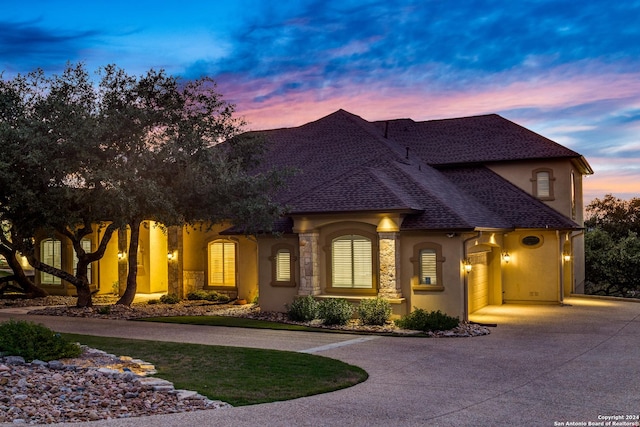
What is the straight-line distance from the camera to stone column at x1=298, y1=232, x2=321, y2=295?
21156 mm

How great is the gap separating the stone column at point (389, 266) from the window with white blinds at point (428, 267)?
0.84 m

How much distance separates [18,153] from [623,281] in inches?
1109

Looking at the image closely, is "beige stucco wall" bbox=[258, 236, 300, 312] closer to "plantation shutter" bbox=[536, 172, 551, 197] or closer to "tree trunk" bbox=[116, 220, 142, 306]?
"tree trunk" bbox=[116, 220, 142, 306]

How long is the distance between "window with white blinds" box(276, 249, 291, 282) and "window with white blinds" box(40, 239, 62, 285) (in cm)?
1446

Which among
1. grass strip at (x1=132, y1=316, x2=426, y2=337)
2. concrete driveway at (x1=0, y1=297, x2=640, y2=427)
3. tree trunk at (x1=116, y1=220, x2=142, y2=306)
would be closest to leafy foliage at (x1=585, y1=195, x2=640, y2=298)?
concrete driveway at (x1=0, y1=297, x2=640, y2=427)

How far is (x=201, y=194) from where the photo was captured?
822 inches

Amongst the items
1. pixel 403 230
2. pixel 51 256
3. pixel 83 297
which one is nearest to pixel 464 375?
pixel 403 230

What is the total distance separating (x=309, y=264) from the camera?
21.2 m

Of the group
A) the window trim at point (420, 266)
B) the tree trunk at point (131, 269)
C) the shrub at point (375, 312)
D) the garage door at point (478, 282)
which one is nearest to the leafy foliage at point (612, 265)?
the garage door at point (478, 282)

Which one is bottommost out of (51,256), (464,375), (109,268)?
(464,375)

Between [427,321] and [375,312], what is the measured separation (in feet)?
6.05

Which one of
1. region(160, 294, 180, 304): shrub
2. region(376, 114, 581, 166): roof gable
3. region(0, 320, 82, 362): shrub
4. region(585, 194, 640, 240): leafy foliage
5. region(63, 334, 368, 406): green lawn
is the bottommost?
region(63, 334, 368, 406): green lawn

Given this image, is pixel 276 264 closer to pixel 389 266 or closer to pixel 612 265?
pixel 389 266

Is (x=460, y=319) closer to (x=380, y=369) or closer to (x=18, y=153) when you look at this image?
(x=380, y=369)
